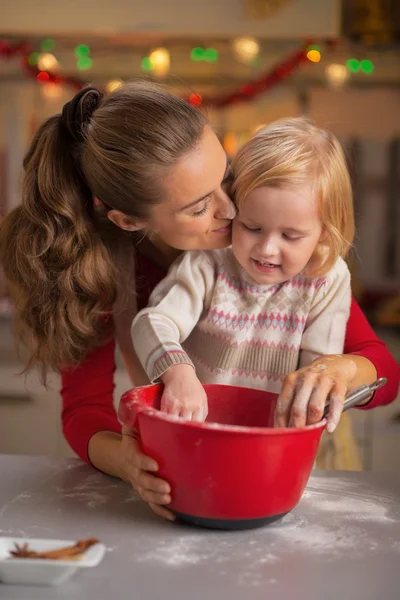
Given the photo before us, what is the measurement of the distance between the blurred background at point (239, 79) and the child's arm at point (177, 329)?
1.33 meters

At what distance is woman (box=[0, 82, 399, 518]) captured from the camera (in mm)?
1155

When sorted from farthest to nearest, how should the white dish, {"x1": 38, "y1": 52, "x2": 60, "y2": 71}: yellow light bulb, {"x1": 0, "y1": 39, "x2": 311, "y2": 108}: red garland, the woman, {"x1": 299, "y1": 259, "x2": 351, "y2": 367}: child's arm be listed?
{"x1": 38, "y1": 52, "x2": 60, "y2": 71}: yellow light bulb → {"x1": 0, "y1": 39, "x2": 311, "y2": 108}: red garland → {"x1": 299, "y1": 259, "x2": 351, "y2": 367}: child's arm → the woman → the white dish

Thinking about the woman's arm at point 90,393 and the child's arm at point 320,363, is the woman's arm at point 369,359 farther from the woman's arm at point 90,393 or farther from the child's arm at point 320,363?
the woman's arm at point 90,393

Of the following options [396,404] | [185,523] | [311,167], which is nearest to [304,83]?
[396,404]

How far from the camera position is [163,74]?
303 cm

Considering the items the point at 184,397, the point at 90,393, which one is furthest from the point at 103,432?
the point at 184,397

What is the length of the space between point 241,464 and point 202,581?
5.2 inches

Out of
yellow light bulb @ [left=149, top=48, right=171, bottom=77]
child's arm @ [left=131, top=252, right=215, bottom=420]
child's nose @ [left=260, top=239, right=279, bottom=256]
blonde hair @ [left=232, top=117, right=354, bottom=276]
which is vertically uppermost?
yellow light bulb @ [left=149, top=48, right=171, bottom=77]

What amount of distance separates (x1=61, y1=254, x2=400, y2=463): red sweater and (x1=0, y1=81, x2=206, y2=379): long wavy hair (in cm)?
4

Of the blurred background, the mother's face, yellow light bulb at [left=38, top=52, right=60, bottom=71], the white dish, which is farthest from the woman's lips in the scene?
yellow light bulb at [left=38, top=52, right=60, bottom=71]

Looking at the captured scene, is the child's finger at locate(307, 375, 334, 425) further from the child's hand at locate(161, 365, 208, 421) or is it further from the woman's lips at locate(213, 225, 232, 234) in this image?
the woman's lips at locate(213, 225, 232, 234)

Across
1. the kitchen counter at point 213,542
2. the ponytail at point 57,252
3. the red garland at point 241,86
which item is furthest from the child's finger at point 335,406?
the red garland at point 241,86

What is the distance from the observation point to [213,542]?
2.96 ft

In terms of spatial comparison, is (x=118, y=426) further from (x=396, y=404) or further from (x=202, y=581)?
(x=396, y=404)
